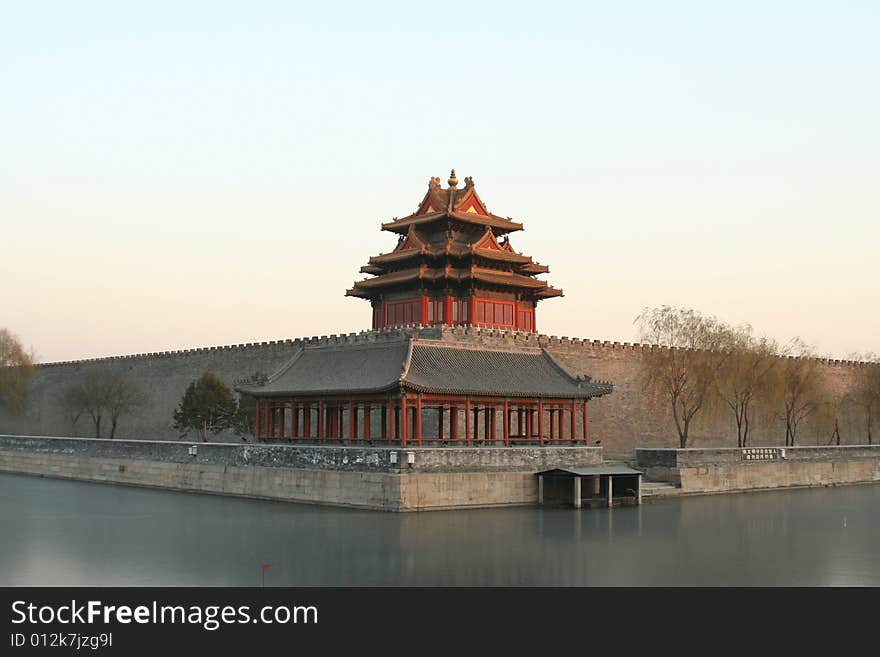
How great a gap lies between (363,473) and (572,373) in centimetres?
1644

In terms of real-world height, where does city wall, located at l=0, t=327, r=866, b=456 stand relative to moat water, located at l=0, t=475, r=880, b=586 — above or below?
above

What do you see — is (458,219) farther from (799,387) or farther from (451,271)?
(799,387)

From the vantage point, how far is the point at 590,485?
27.0m

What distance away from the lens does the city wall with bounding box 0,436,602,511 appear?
79.7 feet

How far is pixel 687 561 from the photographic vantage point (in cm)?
1717

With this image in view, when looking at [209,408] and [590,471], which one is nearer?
[590,471]

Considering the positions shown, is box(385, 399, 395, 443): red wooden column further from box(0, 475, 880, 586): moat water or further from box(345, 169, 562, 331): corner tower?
box(345, 169, 562, 331): corner tower

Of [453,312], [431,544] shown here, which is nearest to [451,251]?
[453,312]

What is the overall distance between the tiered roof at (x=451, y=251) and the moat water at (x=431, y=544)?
496 inches

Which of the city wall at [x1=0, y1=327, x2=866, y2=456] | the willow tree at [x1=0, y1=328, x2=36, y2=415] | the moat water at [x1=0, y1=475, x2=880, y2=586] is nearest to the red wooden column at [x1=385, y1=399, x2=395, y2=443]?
the moat water at [x1=0, y1=475, x2=880, y2=586]

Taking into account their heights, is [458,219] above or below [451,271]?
above

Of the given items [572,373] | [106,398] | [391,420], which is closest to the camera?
[391,420]

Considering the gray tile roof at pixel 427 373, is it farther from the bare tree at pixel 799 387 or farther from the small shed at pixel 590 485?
the bare tree at pixel 799 387

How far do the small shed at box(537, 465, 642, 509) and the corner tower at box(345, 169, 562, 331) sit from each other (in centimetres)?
1086
